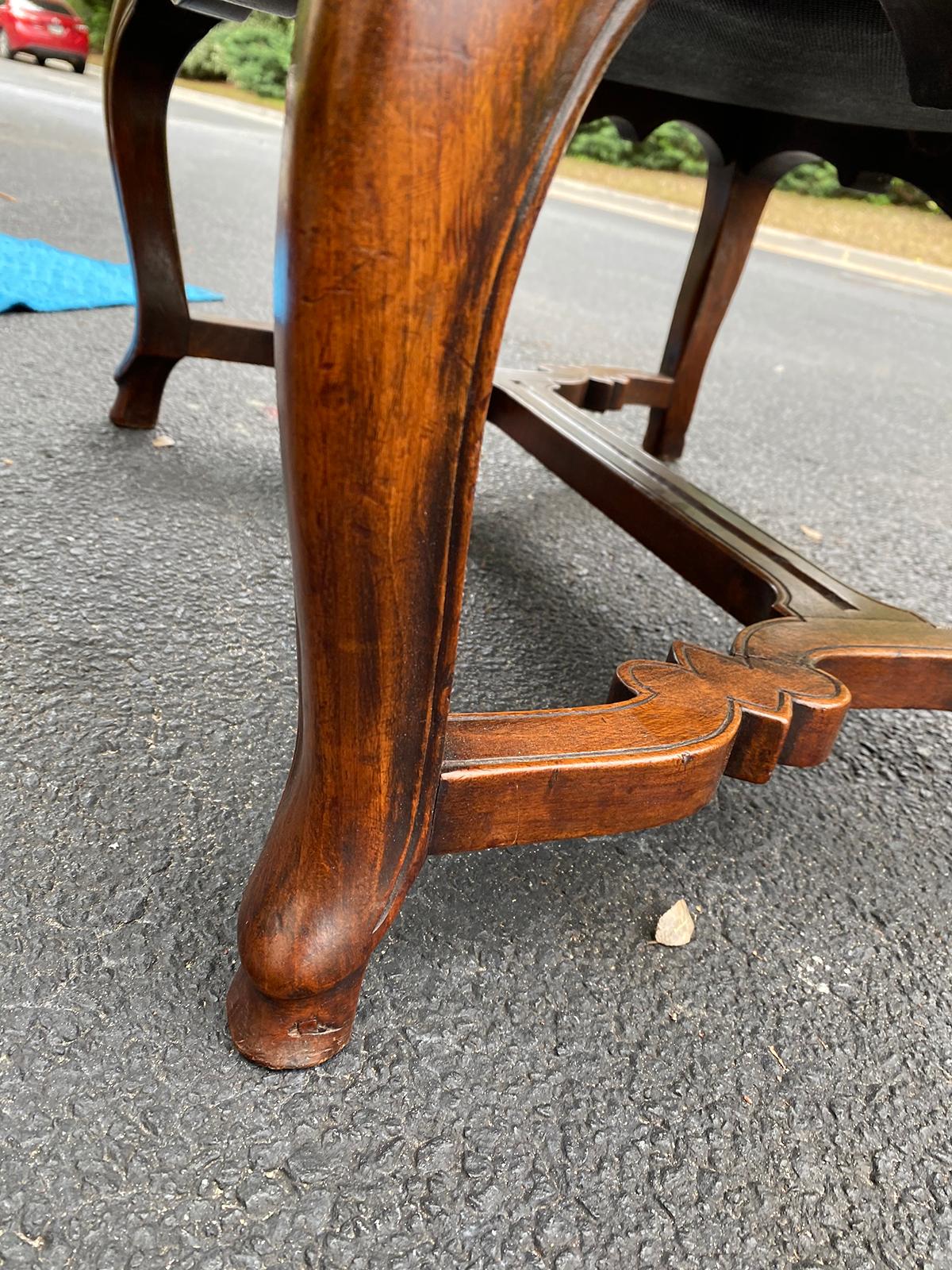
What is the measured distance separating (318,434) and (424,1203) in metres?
0.33

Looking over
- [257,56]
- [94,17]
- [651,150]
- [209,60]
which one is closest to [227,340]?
[651,150]

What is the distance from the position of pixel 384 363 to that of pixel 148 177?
2.99 ft

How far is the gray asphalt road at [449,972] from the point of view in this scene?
0.44 m

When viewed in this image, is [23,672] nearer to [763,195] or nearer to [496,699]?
[496,699]

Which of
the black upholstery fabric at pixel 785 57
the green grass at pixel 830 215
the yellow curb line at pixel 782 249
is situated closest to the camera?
the black upholstery fabric at pixel 785 57

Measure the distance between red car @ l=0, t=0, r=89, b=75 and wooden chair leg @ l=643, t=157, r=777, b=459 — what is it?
941 cm

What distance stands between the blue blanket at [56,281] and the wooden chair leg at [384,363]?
1.37 m

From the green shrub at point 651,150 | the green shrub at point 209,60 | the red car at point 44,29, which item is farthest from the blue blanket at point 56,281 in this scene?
the green shrub at point 209,60

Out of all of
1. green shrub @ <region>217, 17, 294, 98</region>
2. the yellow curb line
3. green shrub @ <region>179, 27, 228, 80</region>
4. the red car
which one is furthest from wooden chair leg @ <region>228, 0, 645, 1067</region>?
green shrub @ <region>179, 27, 228, 80</region>

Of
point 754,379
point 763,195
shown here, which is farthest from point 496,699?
point 754,379

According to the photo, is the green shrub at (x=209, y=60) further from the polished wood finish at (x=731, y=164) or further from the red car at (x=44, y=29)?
the polished wood finish at (x=731, y=164)

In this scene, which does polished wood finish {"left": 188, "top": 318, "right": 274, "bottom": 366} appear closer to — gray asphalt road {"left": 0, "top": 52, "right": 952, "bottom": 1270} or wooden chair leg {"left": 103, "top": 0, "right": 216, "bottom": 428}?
wooden chair leg {"left": 103, "top": 0, "right": 216, "bottom": 428}

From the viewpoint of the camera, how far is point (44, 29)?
8648 mm

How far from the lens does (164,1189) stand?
42 centimetres
